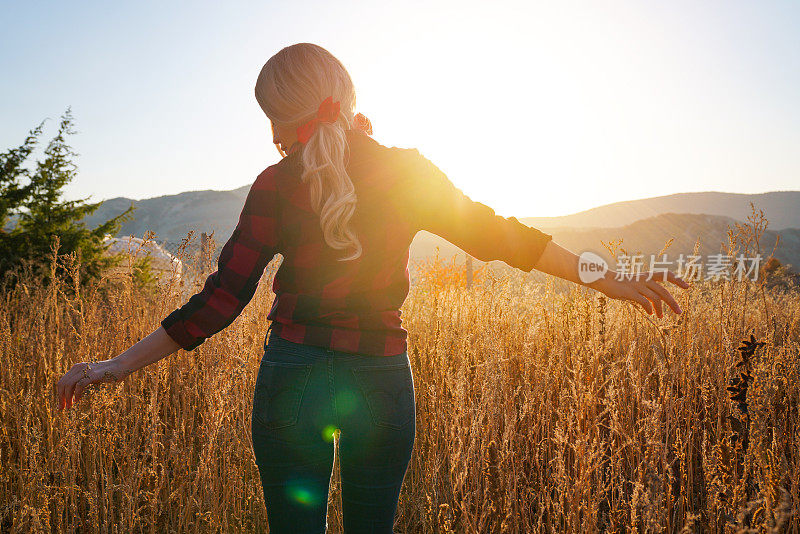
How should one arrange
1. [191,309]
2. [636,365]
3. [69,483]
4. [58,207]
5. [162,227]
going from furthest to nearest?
[162,227], [58,207], [636,365], [69,483], [191,309]

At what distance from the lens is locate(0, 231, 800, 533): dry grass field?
1.93 metres

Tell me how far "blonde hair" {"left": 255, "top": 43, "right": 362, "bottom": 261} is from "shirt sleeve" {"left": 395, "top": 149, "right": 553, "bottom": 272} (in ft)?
0.57

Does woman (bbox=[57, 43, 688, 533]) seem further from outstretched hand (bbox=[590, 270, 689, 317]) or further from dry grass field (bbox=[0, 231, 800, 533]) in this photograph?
dry grass field (bbox=[0, 231, 800, 533])

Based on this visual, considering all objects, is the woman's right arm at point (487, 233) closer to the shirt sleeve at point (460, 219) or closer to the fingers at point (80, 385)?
the shirt sleeve at point (460, 219)

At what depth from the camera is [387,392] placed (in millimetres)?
1212

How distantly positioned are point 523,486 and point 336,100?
215 cm

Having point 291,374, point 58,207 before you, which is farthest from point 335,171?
point 58,207

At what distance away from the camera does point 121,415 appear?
286 centimetres

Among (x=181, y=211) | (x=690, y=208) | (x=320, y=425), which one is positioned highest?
(x=181, y=211)

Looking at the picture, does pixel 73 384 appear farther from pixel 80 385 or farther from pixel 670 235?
pixel 670 235

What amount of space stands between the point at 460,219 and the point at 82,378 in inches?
41.4

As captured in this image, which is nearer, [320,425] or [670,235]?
[320,425]

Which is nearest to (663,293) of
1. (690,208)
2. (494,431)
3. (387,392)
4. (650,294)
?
(650,294)

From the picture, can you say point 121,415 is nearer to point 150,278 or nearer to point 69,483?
point 69,483
